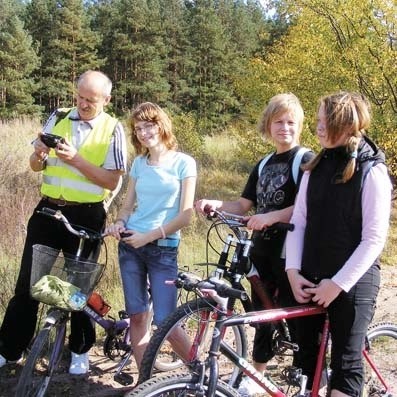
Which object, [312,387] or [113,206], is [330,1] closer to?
[113,206]

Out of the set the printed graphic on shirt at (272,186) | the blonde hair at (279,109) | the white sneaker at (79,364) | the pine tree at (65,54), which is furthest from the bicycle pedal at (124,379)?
the pine tree at (65,54)

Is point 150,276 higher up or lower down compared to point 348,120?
lower down

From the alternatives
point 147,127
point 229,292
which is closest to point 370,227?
point 229,292

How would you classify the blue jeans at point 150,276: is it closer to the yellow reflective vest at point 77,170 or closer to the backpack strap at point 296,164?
the yellow reflective vest at point 77,170

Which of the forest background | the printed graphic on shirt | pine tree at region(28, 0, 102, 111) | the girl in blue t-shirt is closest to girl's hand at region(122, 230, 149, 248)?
the girl in blue t-shirt

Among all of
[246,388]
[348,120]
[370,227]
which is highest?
[348,120]

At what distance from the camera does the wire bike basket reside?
302cm

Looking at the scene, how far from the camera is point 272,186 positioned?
3.25 metres

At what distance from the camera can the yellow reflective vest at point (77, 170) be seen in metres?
3.64

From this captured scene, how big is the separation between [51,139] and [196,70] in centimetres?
3712

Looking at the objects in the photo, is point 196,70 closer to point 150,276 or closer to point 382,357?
point 382,357

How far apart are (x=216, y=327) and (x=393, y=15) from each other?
7.76 meters

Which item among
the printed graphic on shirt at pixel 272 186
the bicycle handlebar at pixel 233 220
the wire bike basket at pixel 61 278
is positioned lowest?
the wire bike basket at pixel 61 278

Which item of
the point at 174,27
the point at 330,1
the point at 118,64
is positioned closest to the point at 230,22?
the point at 174,27
